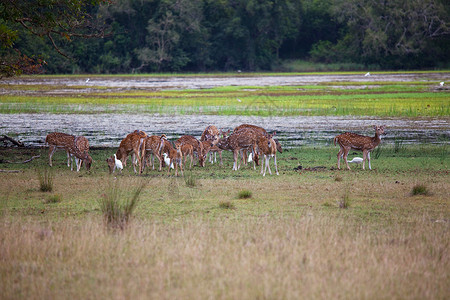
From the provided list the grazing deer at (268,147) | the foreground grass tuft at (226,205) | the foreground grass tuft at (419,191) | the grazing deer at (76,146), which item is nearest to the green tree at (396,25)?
the grazing deer at (268,147)

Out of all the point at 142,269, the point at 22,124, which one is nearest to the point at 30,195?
the point at 142,269

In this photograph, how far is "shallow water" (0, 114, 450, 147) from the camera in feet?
75.3

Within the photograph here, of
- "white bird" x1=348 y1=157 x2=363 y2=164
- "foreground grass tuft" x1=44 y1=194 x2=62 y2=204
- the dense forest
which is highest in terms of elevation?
the dense forest

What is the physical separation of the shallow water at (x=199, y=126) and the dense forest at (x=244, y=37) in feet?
126

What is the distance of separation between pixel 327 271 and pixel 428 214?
3980 millimetres

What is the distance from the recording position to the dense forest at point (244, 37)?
7288 centimetres

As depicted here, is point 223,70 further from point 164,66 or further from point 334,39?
point 334,39

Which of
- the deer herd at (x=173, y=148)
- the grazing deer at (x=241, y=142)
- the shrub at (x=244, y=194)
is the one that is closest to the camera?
the shrub at (x=244, y=194)

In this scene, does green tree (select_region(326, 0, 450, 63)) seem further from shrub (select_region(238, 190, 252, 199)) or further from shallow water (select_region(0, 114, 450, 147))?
shrub (select_region(238, 190, 252, 199))

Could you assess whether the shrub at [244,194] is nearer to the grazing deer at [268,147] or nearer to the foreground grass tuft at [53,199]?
the grazing deer at [268,147]

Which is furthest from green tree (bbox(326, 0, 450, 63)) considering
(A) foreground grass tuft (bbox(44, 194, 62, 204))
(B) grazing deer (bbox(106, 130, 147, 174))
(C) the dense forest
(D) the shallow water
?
(A) foreground grass tuft (bbox(44, 194, 62, 204))

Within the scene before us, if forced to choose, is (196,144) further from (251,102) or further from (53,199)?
(251,102)

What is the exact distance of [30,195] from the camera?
12.1 meters

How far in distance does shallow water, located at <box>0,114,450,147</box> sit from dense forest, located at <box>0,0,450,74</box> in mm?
38546
